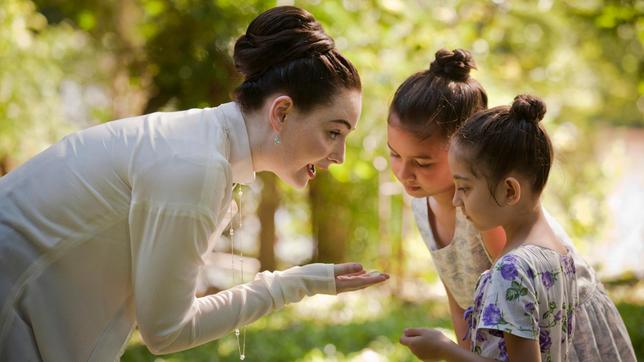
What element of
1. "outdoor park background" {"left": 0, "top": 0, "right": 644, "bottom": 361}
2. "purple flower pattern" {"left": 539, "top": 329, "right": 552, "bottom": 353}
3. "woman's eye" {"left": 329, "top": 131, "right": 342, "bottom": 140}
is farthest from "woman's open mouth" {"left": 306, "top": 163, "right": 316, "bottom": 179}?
"outdoor park background" {"left": 0, "top": 0, "right": 644, "bottom": 361}

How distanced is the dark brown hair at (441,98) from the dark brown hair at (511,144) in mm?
329

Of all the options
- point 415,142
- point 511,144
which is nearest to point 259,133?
point 415,142

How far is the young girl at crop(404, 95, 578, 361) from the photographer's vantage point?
6.63ft

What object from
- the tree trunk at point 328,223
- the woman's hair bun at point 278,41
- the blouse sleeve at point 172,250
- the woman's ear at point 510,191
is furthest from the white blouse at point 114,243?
the tree trunk at point 328,223

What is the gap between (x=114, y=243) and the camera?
2027mm

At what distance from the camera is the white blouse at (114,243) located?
194cm

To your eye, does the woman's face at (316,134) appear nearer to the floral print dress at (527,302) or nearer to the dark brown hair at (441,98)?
the dark brown hair at (441,98)

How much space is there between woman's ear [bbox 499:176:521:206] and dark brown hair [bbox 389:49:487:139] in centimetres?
42

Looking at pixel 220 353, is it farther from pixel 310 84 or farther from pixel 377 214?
pixel 377 214

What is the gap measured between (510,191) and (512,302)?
302 millimetres

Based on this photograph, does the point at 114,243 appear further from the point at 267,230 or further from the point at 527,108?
the point at 267,230

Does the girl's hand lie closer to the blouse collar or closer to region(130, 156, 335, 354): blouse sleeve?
region(130, 156, 335, 354): blouse sleeve

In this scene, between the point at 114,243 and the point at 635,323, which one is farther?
the point at 635,323

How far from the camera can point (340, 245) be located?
26.8ft
